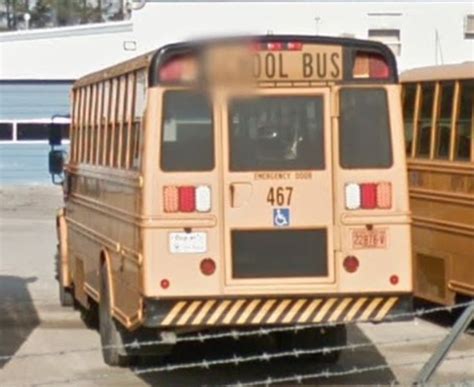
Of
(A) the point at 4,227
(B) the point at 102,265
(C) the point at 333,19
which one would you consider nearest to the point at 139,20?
(C) the point at 333,19

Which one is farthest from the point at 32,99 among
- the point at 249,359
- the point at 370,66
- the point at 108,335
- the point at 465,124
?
the point at 249,359

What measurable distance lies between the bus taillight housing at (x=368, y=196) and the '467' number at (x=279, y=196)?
17.2 inches

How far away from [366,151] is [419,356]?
2762 millimetres

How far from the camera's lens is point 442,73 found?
51.9 feet

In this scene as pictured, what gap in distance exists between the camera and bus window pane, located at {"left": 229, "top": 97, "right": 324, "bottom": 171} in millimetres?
11727

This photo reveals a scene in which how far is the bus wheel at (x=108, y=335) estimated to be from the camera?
12.9m

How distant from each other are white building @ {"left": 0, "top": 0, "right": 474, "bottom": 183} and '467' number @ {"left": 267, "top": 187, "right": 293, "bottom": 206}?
27007 mm

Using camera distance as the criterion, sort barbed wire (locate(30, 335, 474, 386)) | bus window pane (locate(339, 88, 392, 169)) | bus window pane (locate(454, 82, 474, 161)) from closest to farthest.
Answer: barbed wire (locate(30, 335, 474, 386)) → bus window pane (locate(339, 88, 392, 169)) → bus window pane (locate(454, 82, 474, 161))

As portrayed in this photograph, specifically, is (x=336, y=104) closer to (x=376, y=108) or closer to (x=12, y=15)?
(x=376, y=108)

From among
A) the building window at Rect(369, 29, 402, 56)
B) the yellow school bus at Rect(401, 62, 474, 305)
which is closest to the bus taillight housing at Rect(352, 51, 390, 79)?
the yellow school bus at Rect(401, 62, 474, 305)

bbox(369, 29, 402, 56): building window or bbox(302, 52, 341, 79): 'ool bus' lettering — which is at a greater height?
Result: bbox(369, 29, 402, 56): building window

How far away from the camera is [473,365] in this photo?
13.4 meters

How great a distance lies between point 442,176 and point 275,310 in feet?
14.6

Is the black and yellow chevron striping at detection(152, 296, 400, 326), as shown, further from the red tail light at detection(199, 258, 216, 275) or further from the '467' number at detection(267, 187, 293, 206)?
the '467' number at detection(267, 187, 293, 206)
